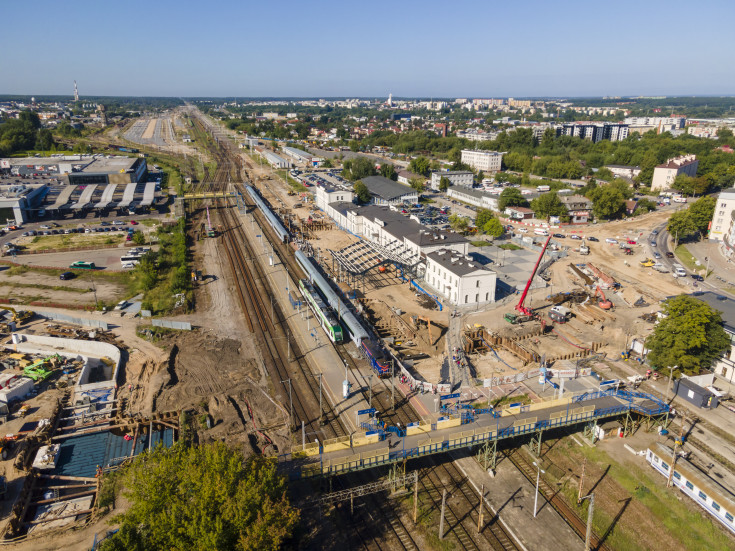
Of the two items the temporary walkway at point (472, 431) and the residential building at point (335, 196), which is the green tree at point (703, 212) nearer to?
the temporary walkway at point (472, 431)

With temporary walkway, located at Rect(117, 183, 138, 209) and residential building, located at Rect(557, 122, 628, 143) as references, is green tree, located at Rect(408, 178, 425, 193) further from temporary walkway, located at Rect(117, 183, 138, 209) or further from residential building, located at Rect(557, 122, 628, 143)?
residential building, located at Rect(557, 122, 628, 143)

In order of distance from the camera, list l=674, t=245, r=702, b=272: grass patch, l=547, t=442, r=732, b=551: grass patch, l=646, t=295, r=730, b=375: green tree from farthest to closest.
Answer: l=674, t=245, r=702, b=272: grass patch → l=646, t=295, r=730, b=375: green tree → l=547, t=442, r=732, b=551: grass patch

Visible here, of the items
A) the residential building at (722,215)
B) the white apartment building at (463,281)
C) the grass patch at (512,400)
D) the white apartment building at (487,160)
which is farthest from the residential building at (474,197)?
the grass patch at (512,400)

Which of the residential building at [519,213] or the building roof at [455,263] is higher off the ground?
the building roof at [455,263]

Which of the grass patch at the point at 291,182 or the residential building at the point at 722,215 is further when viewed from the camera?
the grass patch at the point at 291,182

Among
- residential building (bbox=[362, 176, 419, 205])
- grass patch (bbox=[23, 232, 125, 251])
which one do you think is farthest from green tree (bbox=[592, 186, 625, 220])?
grass patch (bbox=[23, 232, 125, 251])

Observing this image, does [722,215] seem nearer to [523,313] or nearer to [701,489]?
[523,313]

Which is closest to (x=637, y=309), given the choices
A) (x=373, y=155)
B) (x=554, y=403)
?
(x=554, y=403)

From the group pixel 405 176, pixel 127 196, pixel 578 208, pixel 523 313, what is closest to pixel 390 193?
pixel 405 176
